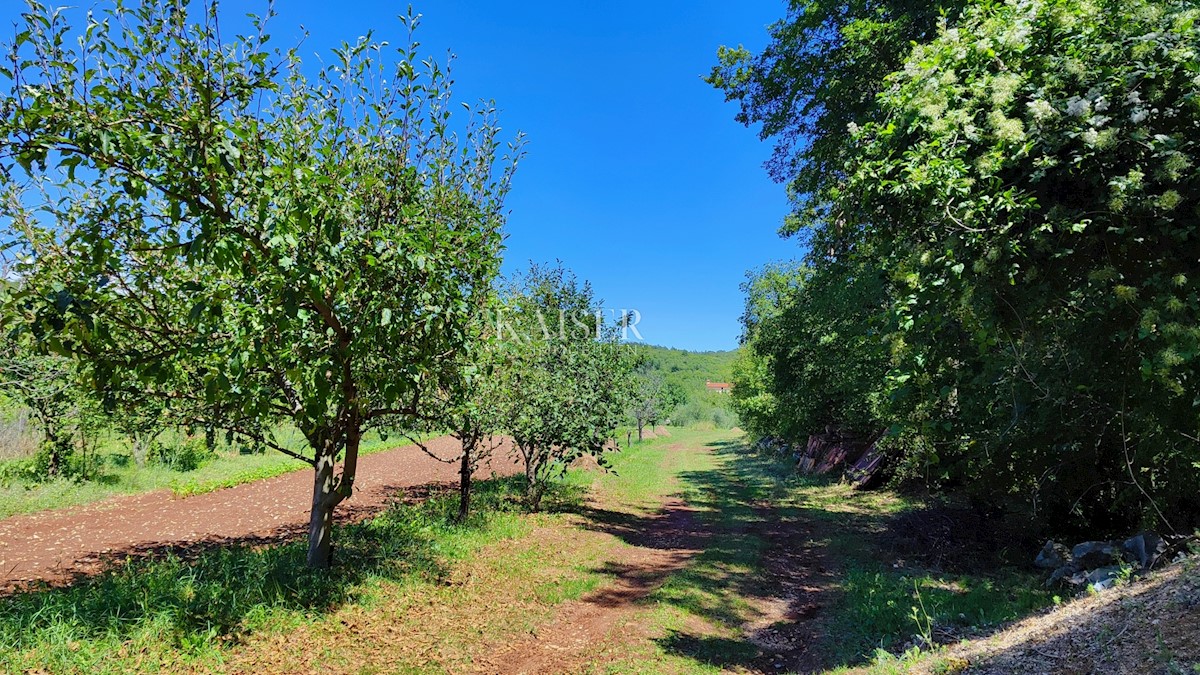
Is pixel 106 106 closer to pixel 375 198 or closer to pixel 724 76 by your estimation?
pixel 375 198

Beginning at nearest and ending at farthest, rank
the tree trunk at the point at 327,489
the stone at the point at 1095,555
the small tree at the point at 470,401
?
the small tree at the point at 470,401
the stone at the point at 1095,555
the tree trunk at the point at 327,489

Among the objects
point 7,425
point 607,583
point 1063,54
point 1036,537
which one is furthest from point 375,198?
point 7,425

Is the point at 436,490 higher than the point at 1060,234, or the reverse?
the point at 1060,234

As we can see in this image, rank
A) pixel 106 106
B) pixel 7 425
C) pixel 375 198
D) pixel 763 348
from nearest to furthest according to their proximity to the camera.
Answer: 1. pixel 106 106
2. pixel 375 198
3. pixel 7 425
4. pixel 763 348

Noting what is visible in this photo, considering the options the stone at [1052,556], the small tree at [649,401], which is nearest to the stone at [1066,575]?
the stone at [1052,556]

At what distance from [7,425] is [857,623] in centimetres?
2314

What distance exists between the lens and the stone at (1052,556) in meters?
7.05

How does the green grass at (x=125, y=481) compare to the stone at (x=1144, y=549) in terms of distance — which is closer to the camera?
the stone at (x=1144, y=549)

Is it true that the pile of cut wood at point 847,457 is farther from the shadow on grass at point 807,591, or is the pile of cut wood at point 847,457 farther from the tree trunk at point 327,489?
the tree trunk at point 327,489

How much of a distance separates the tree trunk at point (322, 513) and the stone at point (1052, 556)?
9.22 m

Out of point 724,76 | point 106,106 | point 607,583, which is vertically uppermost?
point 724,76

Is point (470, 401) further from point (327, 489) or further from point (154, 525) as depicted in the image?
point (154, 525)

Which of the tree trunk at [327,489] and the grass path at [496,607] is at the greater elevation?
the tree trunk at [327,489]

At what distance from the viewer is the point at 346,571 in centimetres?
736
